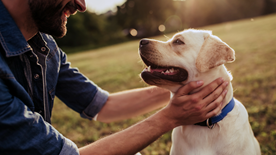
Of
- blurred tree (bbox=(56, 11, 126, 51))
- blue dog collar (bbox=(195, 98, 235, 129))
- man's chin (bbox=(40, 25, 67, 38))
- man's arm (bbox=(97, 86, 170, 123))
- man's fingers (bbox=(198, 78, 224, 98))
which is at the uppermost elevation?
man's chin (bbox=(40, 25, 67, 38))

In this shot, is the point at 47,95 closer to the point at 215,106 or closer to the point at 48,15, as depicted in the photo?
the point at 48,15

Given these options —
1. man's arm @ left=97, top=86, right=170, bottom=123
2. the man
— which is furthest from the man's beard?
man's arm @ left=97, top=86, right=170, bottom=123

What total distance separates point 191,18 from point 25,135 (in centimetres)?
4379

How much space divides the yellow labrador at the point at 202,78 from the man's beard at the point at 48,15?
966 millimetres

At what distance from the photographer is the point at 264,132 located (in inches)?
133

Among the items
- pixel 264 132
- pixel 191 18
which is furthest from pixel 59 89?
pixel 191 18

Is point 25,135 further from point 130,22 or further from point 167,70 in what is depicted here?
point 130,22

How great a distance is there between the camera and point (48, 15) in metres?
2.03

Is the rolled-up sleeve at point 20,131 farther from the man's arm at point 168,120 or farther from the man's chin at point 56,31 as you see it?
the man's chin at point 56,31

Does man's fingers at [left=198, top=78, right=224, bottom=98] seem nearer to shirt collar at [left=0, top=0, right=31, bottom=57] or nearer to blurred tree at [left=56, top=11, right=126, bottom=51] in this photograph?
shirt collar at [left=0, top=0, right=31, bottom=57]

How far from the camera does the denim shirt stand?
4.85 ft

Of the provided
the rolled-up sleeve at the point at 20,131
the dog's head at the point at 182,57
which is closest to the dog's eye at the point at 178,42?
the dog's head at the point at 182,57

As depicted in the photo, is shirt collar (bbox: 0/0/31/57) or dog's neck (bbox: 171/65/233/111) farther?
dog's neck (bbox: 171/65/233/111)

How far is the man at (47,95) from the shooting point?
4.97 feet
